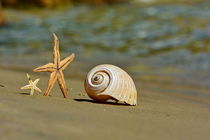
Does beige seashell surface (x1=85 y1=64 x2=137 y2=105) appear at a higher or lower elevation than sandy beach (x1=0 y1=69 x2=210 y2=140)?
higher

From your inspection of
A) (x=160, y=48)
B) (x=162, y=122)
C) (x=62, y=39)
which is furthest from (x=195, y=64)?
(x=162, y=122)

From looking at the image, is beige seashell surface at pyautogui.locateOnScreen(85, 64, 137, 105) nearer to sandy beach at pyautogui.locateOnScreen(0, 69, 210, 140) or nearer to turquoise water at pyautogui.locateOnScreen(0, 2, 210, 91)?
sandy beach at pyautogui.locateOnScreen(0, 69, 210, 140)

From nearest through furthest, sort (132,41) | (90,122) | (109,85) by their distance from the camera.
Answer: (90,122)
(109,85)
(132,41)

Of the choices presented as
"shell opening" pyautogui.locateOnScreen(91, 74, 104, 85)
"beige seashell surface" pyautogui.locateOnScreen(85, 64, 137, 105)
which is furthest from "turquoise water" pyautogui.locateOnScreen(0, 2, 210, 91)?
"shell opening" pyautogui.locateOnScreen(91, 74, 104, 85)

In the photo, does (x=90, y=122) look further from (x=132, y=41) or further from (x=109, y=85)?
(x=132, y=41)

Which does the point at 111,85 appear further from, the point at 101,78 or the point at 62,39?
the point at 62,39

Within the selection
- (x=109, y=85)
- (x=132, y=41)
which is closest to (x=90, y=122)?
(x=109, y=85)

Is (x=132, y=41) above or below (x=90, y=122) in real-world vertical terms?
above

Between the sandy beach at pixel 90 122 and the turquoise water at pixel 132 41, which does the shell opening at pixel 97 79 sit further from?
the turquoise water at pixel 132 41
